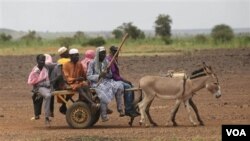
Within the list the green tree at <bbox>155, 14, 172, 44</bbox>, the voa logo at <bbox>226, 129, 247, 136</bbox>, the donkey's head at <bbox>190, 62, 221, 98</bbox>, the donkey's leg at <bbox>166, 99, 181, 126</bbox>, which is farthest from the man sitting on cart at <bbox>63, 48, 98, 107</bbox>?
the green tree at <bbox>155, 14, 172, 44</bbox>

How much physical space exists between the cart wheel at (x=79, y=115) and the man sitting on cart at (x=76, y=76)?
0.20 m

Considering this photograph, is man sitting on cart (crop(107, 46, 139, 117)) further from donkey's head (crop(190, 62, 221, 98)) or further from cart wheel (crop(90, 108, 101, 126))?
donkey's head (crop(190, 62, 221, 98))

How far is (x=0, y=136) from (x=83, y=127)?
6.75ft

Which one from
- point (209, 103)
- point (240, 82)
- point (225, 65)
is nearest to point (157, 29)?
point (225, 65)

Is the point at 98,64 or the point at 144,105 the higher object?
the point at 98,64

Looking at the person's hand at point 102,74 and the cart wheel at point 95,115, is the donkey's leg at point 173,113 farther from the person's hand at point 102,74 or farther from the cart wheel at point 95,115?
the person's hand at point 102,74

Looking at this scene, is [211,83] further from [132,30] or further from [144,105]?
[132,30]

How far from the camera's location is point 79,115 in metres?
18.6

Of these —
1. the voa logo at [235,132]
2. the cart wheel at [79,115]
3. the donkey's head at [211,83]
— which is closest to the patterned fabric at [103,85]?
the cart wheel at [79,115]

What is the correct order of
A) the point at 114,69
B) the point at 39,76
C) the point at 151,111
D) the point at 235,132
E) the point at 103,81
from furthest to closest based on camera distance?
the point at 151,111, the point at 114,69, the point at 39,76, the point at 103,81, the point at 235,132

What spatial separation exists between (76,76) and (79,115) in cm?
85

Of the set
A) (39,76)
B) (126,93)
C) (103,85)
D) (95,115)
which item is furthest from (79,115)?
(39,76)

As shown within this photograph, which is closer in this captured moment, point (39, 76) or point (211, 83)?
point (211, 83)

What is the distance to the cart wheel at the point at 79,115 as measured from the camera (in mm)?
18562
